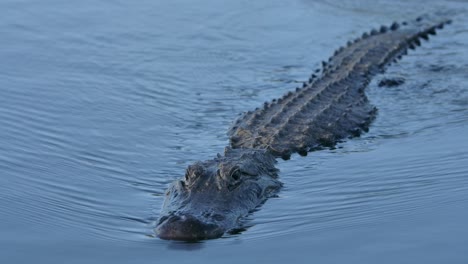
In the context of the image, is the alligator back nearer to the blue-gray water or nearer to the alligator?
the alligator

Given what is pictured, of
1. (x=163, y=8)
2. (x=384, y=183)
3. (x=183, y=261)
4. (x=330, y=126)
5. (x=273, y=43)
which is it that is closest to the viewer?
(x=183, y=261)

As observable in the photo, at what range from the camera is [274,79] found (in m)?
12.5

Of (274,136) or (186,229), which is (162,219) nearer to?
(186,229)

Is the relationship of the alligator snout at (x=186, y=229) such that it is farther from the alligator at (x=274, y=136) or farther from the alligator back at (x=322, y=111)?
the alligator back at (x=322, y=111)

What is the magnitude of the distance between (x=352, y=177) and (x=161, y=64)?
17.1ft

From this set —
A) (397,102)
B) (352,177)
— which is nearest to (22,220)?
(352,177)

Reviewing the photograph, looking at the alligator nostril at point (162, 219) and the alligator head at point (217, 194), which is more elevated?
the alligator head at point (217, 194)

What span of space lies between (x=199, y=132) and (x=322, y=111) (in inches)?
52.9

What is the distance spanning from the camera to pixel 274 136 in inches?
367

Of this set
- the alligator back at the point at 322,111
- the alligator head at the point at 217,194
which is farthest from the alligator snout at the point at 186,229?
the alligator back at the point at 322,111

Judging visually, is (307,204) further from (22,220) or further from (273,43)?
(273,43)

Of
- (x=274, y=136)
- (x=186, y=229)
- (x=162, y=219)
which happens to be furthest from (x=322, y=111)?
(x=186, y=229)

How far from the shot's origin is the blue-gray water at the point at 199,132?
6.75m

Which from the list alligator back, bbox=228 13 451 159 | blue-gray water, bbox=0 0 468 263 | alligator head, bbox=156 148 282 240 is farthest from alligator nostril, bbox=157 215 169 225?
alligator back, bbox=228 13 451 159
